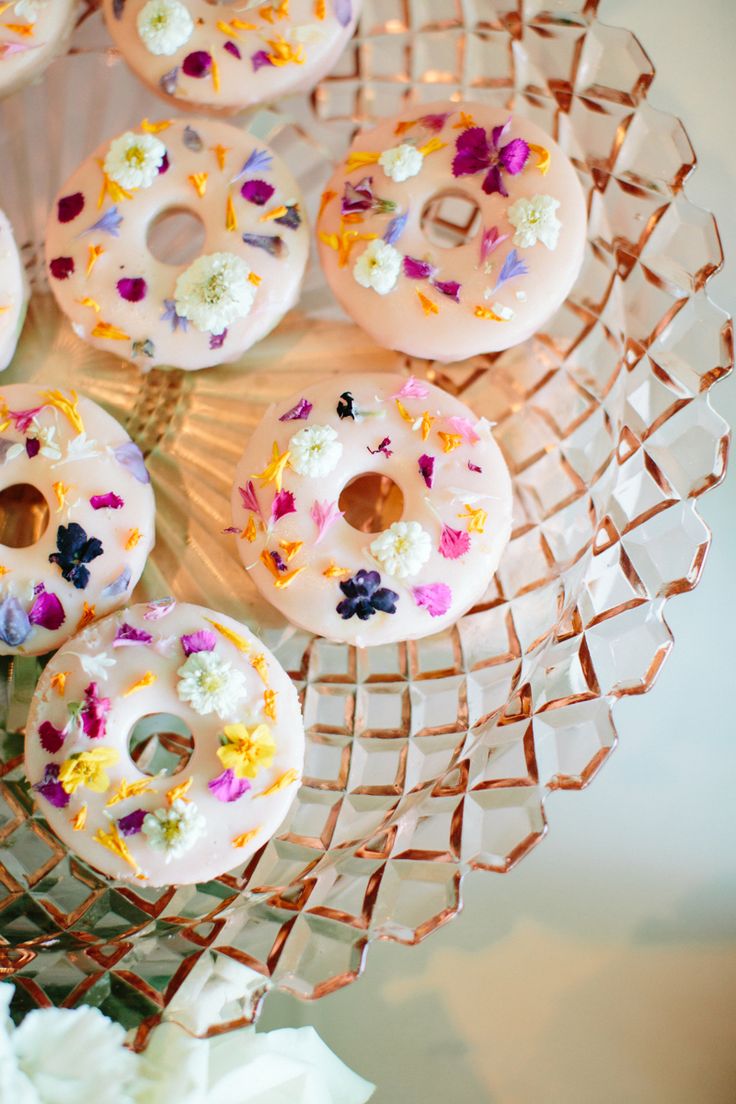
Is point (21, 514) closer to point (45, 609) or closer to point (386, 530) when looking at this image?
point (45, 609)

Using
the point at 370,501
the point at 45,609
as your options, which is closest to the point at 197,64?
the point at 370,501

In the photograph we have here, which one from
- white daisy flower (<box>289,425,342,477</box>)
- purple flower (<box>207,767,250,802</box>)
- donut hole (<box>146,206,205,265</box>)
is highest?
donut hole (<box>146,206,205,265</box>)

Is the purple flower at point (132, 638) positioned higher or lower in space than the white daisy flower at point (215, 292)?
lower

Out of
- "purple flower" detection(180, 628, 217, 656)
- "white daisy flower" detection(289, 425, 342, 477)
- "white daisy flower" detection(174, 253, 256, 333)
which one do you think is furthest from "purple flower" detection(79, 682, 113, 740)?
"white daisy flower" detection(174, 253, 256, 333)

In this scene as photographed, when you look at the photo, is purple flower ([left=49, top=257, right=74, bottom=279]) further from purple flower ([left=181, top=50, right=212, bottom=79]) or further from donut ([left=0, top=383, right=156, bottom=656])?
purple flower ([left=181, top=50, right=212, bottom=79])

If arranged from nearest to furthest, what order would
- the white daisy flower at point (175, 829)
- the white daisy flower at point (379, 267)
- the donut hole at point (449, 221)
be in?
1. the white daisy flower at point (175, 829)
2. the white daisy flower at point (379, 267)
3. the donut hole at point (449, 221)

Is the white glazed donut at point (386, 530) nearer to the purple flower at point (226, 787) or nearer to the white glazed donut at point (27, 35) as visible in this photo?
the purple flower at point (226, 787)

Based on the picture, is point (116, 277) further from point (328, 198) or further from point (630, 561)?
point (630, 561)

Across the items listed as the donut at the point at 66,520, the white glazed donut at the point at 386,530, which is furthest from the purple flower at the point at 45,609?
the white glazed donut at the point at 386,530
